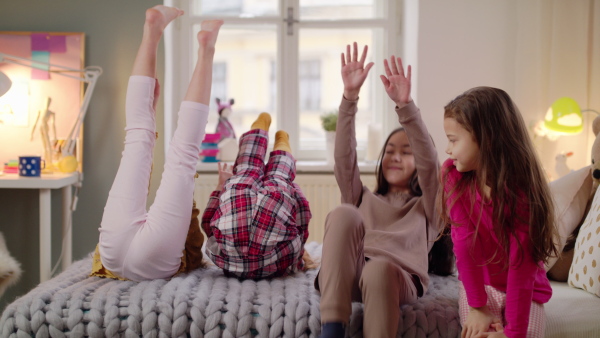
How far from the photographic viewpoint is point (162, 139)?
2816mm

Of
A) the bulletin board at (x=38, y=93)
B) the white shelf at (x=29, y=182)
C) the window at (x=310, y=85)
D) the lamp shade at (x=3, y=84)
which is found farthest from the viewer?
the window at (x=310, y=85)

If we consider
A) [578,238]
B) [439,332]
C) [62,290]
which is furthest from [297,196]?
[578,238]

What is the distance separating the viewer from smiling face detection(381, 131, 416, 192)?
1.75m

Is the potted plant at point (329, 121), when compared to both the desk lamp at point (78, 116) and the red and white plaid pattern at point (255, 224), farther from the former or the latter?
the red and white plaid pattern at point (255, 224)

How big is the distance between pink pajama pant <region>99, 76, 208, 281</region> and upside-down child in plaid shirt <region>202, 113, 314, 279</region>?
108 millimetres

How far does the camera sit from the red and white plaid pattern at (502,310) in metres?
1.25

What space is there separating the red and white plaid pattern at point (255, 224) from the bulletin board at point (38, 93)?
1.31 meters

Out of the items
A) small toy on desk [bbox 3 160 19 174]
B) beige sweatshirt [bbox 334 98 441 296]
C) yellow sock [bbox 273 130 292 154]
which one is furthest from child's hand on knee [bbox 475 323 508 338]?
small toy on desk [bbox 3 160 19 174]

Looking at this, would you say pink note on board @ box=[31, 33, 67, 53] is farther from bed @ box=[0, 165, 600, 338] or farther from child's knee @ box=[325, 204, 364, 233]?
child's knee @ box=[325, 204, 364, 233]

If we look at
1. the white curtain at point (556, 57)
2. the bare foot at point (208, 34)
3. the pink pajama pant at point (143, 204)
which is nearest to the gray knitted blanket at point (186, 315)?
the pink pajama pant at point (143, 204)

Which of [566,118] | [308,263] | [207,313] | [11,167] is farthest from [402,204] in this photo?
[11,167]

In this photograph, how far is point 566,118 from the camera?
2.39 metres

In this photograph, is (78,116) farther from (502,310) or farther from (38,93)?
(502,310)

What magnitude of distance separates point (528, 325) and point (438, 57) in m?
1.78
